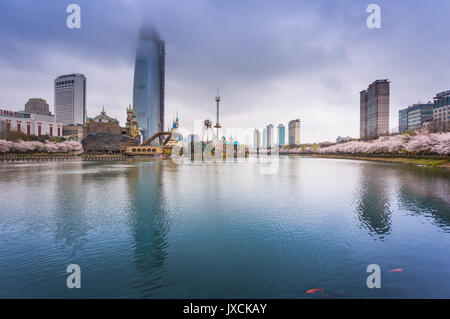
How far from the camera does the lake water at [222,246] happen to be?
9.02 meters

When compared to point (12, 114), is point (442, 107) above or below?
above

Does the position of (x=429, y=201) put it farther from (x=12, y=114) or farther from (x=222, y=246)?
(x=12, y=114)

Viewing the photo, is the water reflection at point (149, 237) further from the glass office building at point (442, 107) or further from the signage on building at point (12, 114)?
the glass office building at point (442, 107)

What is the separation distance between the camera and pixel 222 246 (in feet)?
41.0

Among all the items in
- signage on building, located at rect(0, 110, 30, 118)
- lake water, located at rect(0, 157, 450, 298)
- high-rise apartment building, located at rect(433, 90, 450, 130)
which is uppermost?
high-rise apartment building, located at rect(433, 90, 450, 130)

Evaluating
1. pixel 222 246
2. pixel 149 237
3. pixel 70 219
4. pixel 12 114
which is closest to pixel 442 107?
pixel 222 246

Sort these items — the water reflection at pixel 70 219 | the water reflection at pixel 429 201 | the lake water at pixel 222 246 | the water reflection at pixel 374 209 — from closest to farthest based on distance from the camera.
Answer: the lake water at pixel 222 246 → the water reflection at pixel 70 219 → the water reflection at pixel 374 209 → the water reflection at pixel 429 201

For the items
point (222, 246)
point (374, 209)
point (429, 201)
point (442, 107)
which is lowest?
point (222, 246)

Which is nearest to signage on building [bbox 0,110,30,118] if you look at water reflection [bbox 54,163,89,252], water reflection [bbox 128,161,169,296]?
water reflection [bbox 54,163,89,252]

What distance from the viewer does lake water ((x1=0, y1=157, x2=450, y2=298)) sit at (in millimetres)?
9023

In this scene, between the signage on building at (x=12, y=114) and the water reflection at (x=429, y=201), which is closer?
the water reflection at (x=429, y=201)

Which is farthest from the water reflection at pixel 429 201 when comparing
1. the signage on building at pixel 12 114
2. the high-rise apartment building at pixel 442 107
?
the signage on building at pixel 12 114

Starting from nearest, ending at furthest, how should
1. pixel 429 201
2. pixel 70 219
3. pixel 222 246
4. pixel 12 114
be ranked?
1. pixel 222 246
2. pixel 70 219
3. pixel 429 201
4. pixel 12 114

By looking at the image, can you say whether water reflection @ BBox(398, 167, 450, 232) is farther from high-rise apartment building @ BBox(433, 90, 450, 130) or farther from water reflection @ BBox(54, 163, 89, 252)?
high-rise apartment building @ BBox(433, 90, 450, 130)
